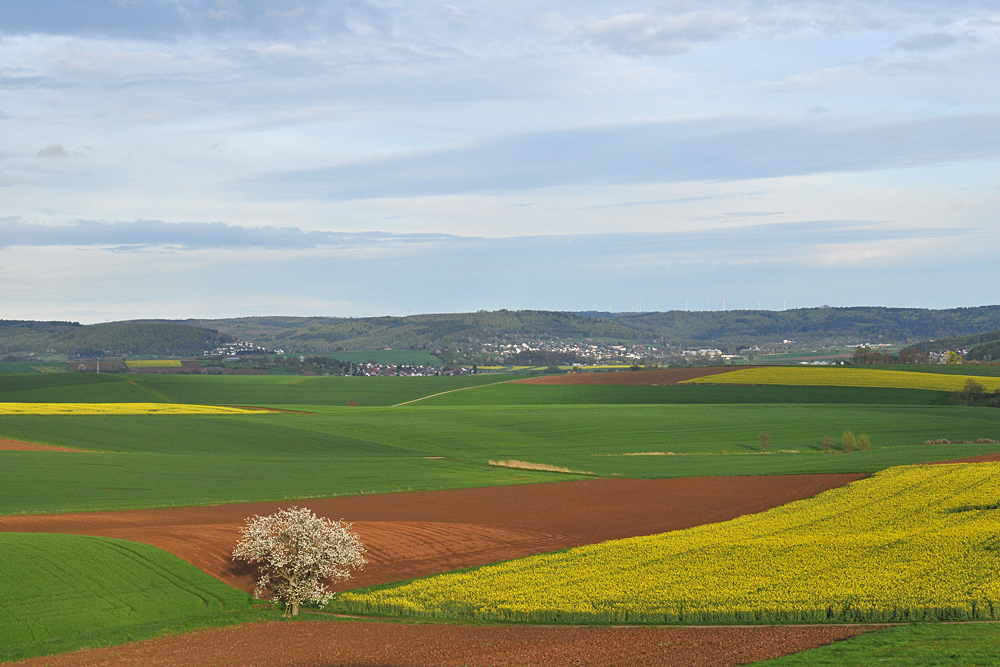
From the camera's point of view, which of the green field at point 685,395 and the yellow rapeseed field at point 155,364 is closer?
the green field at point 685,395

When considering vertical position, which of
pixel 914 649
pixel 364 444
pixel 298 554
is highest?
pixel 914 649

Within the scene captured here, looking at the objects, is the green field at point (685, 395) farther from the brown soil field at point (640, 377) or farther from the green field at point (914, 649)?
the green field at point (914, 649)

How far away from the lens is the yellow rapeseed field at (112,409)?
80000mm

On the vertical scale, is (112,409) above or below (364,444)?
above

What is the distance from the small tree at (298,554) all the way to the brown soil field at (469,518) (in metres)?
1.35

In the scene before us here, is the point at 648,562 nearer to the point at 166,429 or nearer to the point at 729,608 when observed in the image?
the point at 729,608

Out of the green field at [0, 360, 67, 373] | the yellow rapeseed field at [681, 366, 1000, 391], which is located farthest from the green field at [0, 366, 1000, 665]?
the green field at [0, 360, 67, 373]

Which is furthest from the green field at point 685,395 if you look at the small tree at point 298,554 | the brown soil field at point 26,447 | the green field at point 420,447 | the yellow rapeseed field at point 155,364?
the small tree at point 298,554

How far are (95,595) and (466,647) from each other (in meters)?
11.3

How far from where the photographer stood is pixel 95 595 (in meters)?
25.1

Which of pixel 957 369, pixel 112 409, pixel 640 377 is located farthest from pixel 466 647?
pixel 957 369

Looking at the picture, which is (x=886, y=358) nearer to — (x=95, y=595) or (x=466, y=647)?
(x=466, y=647)

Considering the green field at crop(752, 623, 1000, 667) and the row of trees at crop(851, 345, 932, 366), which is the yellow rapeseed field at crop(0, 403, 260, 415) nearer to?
the green field at crop(752, 623, 1000, 667)

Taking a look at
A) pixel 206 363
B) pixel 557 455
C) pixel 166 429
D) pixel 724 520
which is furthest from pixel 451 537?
pixel 206 363
